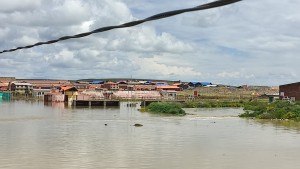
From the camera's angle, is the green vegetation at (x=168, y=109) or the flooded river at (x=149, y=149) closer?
the flooded river at (x=149, y=149)

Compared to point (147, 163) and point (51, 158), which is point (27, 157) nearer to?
point (51, 158)

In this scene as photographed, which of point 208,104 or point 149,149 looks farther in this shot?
point 208,104

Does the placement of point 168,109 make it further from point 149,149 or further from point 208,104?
point 149,149

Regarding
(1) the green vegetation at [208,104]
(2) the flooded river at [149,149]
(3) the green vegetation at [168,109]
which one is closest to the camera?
(2) the flooded river at [149,149]

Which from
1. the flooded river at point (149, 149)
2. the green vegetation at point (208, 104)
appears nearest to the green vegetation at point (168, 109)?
the green vegetation at point (208, 104)

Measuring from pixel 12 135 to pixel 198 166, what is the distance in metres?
12.0

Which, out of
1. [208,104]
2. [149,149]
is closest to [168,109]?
[208,104]

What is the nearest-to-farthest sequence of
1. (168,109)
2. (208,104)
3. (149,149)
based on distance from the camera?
(149,149) < (168,109) < (208,104)

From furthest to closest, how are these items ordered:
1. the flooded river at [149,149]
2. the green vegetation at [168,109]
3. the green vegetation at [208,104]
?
the green vegetation at [208,104]
the green vegetation at [168,109]
the flooded river at [149,149]

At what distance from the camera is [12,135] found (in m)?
23.4

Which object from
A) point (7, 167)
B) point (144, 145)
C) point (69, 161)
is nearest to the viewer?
point (7, 167)

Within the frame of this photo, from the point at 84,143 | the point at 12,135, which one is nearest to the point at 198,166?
the point at 84,143

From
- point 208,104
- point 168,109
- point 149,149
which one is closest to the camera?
point 149,149

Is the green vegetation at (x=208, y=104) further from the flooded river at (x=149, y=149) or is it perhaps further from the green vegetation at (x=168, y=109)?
the flooded river at (x=149, y=149)
